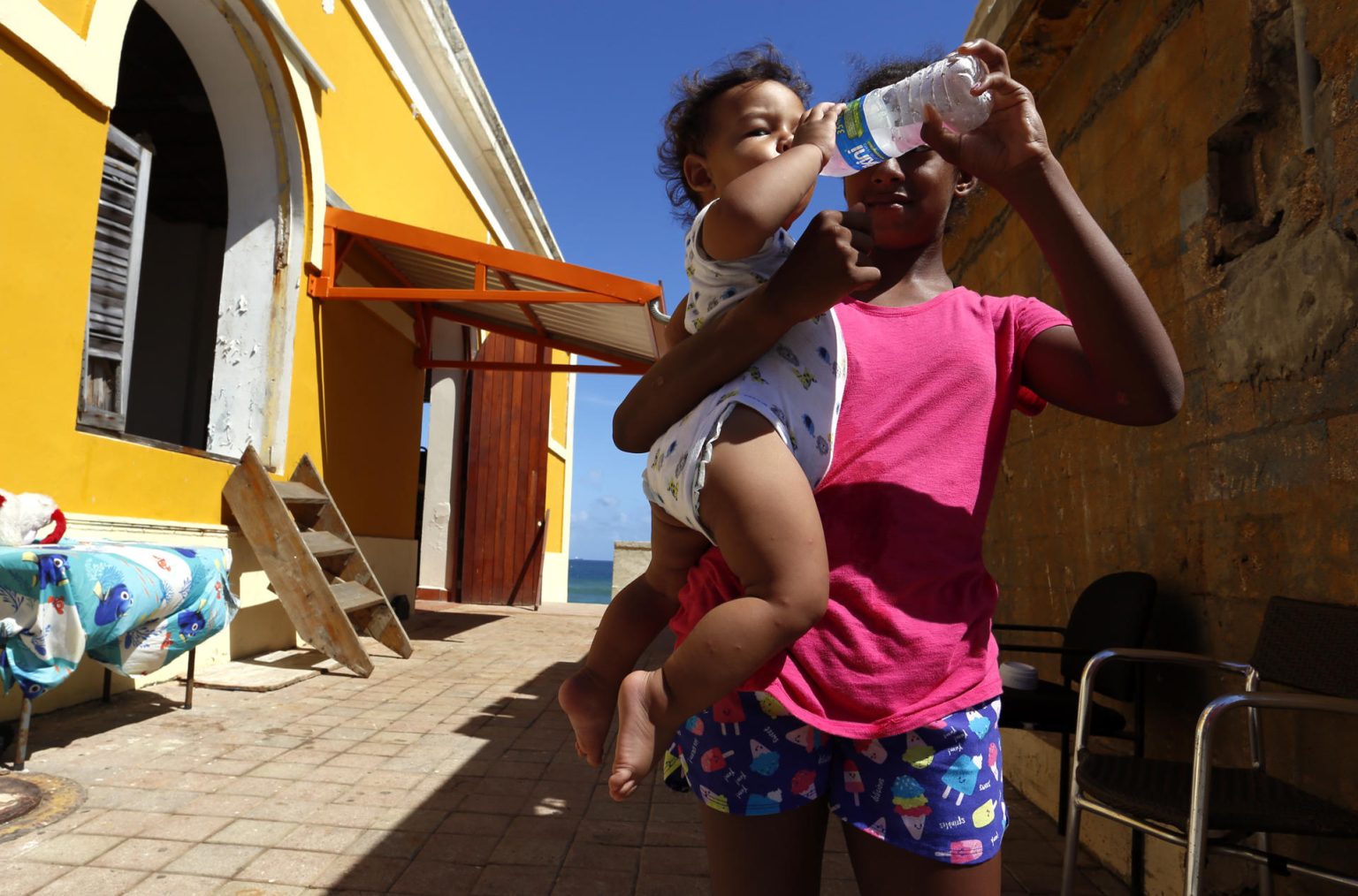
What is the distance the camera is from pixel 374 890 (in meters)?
2.44

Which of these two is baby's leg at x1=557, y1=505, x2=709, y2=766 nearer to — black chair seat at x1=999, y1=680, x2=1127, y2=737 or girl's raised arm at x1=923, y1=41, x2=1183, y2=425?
girl's raised arm at x1=923, y1=41, x2=1183, y2=425

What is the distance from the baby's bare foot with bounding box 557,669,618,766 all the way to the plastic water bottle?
77 centimetres

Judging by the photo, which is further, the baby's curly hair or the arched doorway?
the arched doorway

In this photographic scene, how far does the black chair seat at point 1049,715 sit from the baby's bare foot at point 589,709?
1947 millimetres

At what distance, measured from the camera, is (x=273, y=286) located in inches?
239

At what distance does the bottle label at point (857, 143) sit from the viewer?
1187mm

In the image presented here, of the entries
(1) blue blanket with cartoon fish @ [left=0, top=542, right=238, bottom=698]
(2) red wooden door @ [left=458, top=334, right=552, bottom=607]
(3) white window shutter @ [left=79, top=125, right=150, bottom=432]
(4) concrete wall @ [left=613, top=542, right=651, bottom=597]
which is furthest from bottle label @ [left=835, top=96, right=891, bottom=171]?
(4) concrete wall @ [left=613, top=542, right=651, bottom=597]

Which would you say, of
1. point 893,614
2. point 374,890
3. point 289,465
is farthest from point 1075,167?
point 289,465

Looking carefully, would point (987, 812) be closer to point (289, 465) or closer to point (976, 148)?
point (976, 148)

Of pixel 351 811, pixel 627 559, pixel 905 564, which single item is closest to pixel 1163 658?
pixel 905 564

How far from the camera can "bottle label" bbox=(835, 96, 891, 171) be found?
1187 millimetres

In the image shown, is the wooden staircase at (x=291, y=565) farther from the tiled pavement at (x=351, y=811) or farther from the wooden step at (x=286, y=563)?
the tiled pavement at (x=351, y=811)

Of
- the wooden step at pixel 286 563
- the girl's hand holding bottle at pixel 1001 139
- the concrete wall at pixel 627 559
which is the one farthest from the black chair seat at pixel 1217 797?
the concrete wall at pixel 627 559

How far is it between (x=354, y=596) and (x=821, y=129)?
528 cm
